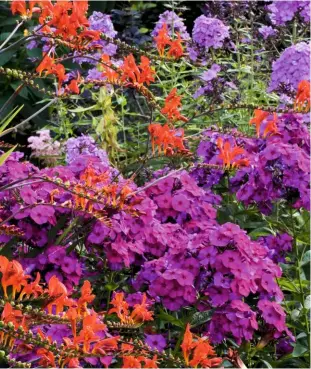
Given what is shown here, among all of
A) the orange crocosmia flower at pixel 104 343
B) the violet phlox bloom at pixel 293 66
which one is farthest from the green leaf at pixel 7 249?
the violet phlox bloom at pixel 293 66

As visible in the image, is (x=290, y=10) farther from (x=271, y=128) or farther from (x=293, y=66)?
(x=271, y=128)

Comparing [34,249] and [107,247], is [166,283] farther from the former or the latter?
[34,249]

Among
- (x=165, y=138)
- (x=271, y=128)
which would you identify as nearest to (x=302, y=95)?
(x=271, y=128)

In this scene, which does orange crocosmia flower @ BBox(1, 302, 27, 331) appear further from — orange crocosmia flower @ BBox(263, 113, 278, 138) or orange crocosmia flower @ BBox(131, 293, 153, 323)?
orange crocosmia flower @ BBox(263, 113, 278, 138)

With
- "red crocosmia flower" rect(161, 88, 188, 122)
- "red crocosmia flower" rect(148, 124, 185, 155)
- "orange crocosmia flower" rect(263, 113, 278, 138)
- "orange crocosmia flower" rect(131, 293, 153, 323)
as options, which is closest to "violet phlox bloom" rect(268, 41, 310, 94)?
"orange crocosmia flower" rect(263, 113, 278, 138)

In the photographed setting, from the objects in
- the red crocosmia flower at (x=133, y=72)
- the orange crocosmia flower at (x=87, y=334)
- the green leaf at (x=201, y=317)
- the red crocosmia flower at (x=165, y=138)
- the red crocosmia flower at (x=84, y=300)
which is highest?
the red crocosmia flower at (x=133, y=72)

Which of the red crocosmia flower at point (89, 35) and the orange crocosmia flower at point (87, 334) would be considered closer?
the orange crocosmia flower at point (87, 334)

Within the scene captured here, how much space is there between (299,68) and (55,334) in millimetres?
2161

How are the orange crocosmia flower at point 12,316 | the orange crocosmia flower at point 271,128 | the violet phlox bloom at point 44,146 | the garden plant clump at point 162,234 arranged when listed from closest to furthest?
1. the orange crocosmia flower at point 12,316
2. the garden plant clump at point 162,234
3. the orange crocosmia flower at point 271,128
4. the violet phlox bloom at point 44,146

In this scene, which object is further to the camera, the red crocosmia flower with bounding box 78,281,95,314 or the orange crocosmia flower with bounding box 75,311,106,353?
the red crocosmia flower with bounding box 78,281,95,314

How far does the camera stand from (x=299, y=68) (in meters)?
4.06

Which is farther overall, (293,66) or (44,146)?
(44,146)

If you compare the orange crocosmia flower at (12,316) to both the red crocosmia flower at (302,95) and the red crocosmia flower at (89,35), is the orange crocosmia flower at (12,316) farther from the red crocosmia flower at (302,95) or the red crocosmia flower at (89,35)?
the red crocosmia flower at (302,95)

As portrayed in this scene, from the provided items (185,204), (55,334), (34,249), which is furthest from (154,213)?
(55,334)
